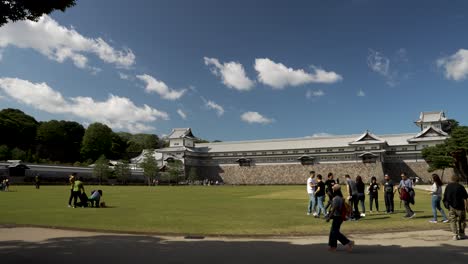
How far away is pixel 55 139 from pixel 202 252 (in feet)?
302

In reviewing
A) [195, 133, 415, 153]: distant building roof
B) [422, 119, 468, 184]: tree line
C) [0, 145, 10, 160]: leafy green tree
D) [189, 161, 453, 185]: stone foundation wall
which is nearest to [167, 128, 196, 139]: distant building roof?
[195, 133, 415, 153]: distant building roof

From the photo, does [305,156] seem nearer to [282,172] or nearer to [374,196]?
[282,172]

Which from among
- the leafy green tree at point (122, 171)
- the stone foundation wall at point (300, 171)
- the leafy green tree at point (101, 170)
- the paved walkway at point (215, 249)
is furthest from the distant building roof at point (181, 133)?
the paved walkway at point (215, 249)

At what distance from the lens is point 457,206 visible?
1035 cm

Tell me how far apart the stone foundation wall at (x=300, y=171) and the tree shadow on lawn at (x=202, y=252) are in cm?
6044

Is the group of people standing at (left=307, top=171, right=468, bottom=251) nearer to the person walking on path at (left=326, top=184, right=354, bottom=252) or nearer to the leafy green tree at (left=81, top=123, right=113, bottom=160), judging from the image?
the person walking on path at (left=326, top=184, right=354, bottom=252)

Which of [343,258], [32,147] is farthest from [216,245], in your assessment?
[32,147]

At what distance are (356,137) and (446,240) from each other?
226 ft

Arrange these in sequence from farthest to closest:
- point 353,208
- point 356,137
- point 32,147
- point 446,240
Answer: point 32,147 → point 356,137 → point 353,208 → point 446,240

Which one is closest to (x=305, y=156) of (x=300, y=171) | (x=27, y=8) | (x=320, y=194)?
(x=300, y=171)

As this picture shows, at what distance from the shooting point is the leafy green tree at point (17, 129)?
263ft

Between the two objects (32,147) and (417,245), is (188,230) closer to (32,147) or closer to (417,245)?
(417,245)

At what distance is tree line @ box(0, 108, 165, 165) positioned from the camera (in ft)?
268

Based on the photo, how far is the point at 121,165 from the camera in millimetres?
70375
